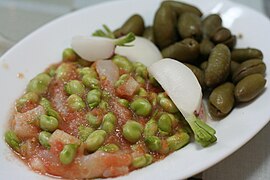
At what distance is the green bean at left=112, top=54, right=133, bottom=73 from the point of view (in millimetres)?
2086

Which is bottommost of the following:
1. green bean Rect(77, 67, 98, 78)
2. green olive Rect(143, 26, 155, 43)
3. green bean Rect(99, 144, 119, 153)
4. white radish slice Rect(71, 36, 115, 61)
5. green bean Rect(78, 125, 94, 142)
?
green bean Rect(99, 144, 119, 153)

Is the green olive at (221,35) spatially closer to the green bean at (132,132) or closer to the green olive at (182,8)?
the green olive at (182,8)

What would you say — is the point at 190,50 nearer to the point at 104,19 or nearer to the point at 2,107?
the point at 104,19

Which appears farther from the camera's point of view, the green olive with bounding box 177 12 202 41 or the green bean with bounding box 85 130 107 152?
the green olive with bounding box 177 12 202 41

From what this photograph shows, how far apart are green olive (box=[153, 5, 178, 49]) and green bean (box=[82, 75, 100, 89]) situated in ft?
1.63

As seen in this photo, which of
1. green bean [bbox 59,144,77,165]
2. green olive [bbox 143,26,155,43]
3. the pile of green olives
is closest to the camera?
→ green bean [bbox 59,144,77,165]

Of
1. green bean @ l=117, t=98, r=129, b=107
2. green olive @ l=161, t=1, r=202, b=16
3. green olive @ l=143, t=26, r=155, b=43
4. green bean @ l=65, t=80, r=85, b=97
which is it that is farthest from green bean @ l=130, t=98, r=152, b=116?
green olive @ l=161, t=1, r=202, b=16

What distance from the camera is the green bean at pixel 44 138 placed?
1752mm

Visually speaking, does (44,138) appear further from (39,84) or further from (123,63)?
(123,63)

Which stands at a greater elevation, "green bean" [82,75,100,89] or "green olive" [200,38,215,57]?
"green bean" [82,75,100,89]

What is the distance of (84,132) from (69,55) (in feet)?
1.85

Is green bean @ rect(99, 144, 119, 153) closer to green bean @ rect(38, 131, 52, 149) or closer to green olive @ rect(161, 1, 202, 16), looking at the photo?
green bean @ rect(38, 131, 52, 149)

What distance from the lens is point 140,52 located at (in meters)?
2.21

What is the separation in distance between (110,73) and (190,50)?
16.0 inches
